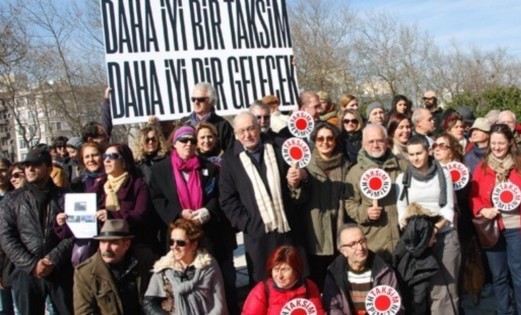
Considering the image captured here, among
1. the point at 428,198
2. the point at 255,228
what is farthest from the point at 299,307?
the point at 428,198

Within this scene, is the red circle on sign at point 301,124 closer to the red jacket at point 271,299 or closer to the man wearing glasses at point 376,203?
the man wearing glasses at point 376,203

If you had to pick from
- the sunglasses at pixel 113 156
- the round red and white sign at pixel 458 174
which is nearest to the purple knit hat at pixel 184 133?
the sunglasses at pixel 113 156

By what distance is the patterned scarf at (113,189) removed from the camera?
485 centimetres

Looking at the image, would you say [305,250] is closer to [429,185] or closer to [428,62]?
[429,185]

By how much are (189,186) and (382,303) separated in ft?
5.79

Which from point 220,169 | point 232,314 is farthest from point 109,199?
point 232,314

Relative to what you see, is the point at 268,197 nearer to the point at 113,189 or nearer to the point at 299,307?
the point at 299,307

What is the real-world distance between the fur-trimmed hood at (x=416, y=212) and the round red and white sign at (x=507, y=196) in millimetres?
710

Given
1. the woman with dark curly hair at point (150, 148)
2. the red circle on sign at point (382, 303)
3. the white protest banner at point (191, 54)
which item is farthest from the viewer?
the white protest banner at point (191, 54)

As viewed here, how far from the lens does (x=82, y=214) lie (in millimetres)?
4746

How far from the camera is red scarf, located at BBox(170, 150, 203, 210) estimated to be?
485 cm

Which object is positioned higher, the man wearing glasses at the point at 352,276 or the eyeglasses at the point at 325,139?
the eyeglasses at the point at 325,139

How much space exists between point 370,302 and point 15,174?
12.3 feet

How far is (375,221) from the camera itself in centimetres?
488
